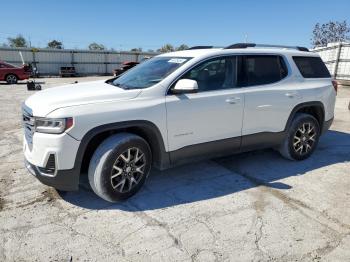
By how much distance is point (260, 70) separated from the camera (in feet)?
16.2

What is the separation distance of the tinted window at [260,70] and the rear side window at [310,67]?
1.24 feet

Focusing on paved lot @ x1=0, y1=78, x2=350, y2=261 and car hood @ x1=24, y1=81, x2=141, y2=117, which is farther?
car hood @ x1=24, y1=81, x2=141, y2=117

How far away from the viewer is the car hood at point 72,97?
354 cm

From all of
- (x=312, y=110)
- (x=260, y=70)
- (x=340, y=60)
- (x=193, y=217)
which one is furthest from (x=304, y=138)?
(x=340, y=60)

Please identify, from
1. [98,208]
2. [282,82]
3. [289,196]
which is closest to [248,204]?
[289,196]

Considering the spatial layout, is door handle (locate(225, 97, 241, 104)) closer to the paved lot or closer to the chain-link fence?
the paved lot

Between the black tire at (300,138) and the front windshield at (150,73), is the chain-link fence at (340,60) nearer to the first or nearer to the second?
the black tire at (300,138)

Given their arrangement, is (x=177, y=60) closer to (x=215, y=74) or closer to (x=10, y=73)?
(x=215, y=74)

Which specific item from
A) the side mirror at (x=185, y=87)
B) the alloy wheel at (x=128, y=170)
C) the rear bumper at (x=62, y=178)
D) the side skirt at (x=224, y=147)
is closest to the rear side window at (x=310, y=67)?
the side skirt at (x=224, y=147)

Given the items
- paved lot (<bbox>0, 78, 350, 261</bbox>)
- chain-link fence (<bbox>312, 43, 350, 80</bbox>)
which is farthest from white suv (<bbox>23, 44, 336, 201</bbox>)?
Answer: chain-link fence (<bbox>312, 43, 350, 80</bbox>)

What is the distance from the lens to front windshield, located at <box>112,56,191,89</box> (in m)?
4.23

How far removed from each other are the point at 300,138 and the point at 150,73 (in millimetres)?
2707

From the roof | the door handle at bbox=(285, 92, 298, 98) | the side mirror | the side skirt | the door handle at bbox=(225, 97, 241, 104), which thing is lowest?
the side skirt

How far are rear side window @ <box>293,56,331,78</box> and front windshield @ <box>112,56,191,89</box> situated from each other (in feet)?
6.95
